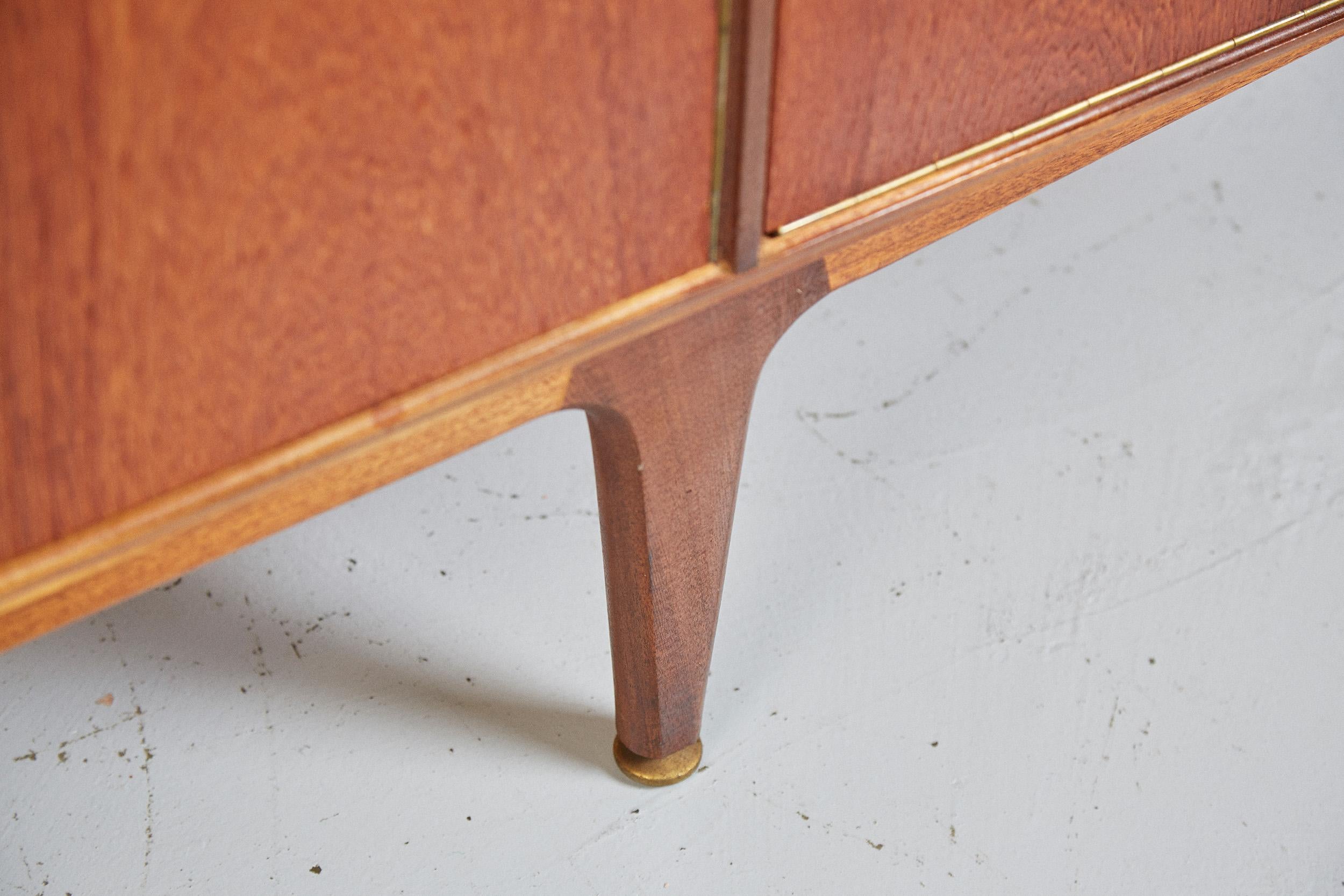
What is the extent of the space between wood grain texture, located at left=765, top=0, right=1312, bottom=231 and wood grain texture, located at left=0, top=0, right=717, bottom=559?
46mm

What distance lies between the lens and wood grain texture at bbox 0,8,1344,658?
1.45 ft

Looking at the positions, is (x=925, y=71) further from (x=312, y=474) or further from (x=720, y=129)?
(x=312, y=474)

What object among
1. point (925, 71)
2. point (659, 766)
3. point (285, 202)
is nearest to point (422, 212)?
point (285, 202)

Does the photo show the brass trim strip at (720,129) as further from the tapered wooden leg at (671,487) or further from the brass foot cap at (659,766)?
the brass foot cap at (659,766)

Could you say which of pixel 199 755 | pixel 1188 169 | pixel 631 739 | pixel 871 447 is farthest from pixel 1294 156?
pixel 199 755

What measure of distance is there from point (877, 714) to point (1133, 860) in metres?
0.19

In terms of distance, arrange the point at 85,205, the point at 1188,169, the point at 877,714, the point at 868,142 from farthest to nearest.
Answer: the point at 1188,169 < the point at 877,714 < the point at 868,142 < the point at 85,205

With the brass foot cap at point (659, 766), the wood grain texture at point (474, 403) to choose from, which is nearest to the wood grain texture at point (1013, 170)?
the wood grain texture at point (474, 403)

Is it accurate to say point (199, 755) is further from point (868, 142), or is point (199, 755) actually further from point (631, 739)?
point (868, 142)

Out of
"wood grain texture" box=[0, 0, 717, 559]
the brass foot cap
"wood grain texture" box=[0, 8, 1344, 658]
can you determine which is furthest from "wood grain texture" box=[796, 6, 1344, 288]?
the brass foot cap

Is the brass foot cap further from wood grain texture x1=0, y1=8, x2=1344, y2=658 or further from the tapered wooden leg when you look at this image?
wood grain texture x1=0, y1=8, x2=1344, y2=658

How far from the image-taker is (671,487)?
2.30 ft

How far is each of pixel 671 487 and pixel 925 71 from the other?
258 mm

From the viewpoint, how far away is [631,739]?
33.8 inches
